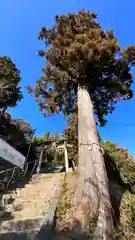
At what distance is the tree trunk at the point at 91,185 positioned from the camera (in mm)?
5637

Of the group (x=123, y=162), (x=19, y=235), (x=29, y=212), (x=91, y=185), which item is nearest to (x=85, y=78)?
(x=123, y=162)

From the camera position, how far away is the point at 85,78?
1088cm

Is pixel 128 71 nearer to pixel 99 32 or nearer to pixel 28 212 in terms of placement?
pixel 99 32

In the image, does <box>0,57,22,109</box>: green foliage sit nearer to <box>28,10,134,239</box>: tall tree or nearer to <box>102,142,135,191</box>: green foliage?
<box>28,10,134,239</box>: tall tree

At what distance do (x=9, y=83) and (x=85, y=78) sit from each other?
11.7m

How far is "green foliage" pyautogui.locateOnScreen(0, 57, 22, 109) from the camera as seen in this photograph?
20672 millimetres

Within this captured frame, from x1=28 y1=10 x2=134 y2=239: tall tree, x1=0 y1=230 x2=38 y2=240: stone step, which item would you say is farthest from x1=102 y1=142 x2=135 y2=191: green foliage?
x1=0 y1=230 x2=38 y2=240: stone step

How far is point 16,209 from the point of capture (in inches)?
271

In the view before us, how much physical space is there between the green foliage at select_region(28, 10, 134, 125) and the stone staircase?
451 centimetres

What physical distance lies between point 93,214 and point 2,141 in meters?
7.30

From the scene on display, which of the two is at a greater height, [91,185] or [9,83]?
[9,83]

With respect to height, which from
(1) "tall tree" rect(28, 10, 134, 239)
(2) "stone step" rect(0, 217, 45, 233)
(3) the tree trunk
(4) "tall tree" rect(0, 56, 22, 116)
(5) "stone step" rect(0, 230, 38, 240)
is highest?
(4) "tall tree" rect(0, 56, 22, 116)

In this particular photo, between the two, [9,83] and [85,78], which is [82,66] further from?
[9,83]

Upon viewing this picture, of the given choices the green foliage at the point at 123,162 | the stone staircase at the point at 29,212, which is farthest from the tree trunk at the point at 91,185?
the green foliage at the point at 123,162
